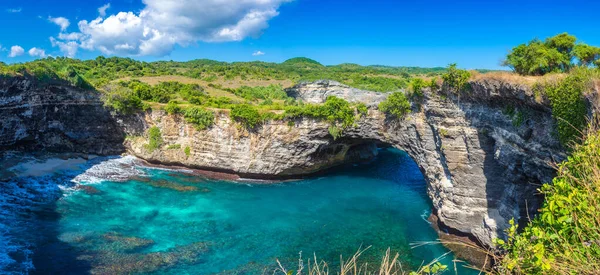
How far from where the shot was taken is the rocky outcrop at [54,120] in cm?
3234

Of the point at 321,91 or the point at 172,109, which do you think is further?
the point at 321,91

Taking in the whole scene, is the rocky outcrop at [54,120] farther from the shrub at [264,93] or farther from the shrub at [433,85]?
the shrub at [433,85]

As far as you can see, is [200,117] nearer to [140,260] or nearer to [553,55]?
[140,260]

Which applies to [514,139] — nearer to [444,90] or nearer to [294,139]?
[444,90]

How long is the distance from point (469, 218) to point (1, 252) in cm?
2896

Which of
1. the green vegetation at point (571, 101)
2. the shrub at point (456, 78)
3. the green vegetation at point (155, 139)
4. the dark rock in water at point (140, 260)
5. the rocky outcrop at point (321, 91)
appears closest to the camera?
the green vegetation at point (571, 101)

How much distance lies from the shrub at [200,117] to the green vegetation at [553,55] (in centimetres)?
2644

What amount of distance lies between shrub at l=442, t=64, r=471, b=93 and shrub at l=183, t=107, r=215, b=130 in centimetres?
2222

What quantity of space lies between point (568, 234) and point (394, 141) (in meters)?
24.3

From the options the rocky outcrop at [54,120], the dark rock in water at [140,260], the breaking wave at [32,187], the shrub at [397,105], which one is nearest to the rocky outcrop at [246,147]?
the rocky outcrop at [54,120]

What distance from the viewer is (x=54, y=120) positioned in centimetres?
3616

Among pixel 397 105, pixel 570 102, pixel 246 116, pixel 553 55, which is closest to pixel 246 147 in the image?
pixel 246 116

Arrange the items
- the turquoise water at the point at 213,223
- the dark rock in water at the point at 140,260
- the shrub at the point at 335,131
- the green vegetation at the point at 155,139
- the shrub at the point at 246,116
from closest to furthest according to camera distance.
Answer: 1. the dark rock in water at the point at 140,260
2. the turquoise water at the point at 213,223
3. the shrub at the point at 335,131
4. the shrub at the point at 246,116
5. the green vegetation at the point at 155,139

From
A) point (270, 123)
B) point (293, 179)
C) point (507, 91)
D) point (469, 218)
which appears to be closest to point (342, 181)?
point (293, 179)
